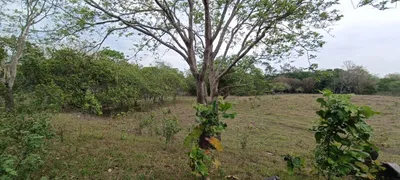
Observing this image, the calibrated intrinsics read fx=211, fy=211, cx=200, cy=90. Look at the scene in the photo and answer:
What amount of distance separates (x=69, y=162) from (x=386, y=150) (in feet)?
25.3

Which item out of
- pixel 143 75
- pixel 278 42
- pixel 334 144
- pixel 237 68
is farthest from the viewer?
pixel 143 75

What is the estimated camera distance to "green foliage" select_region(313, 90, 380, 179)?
202cm

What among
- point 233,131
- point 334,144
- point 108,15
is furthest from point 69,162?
point 233,131

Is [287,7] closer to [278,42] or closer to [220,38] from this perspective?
[278,42]

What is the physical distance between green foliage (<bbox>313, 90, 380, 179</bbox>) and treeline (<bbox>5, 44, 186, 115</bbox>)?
414cm

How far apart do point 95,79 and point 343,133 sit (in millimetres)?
9934

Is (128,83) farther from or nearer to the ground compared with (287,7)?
nearer to the ground

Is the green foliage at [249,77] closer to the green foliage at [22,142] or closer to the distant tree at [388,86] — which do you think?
the green foliage at [22,142]

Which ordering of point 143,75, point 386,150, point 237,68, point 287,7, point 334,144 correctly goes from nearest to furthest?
1. point 334,144
2. point 287,7
3. point 237,68
4. point 386,150
5. point 143,75

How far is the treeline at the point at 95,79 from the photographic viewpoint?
677cm

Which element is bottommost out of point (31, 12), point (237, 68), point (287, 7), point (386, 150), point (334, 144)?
point (386, 150)

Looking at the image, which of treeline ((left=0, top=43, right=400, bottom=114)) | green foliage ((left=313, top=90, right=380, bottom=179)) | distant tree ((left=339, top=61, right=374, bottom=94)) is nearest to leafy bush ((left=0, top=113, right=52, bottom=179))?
treeline ((left=0, top=43, right=400, bottom=114))

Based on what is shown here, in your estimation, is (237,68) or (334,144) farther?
(237,68)

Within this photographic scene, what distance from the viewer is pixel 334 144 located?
88.4 inches
